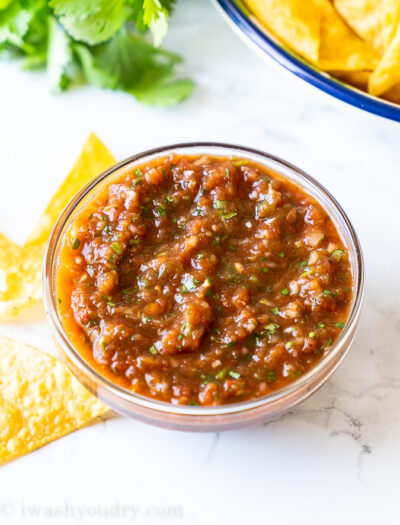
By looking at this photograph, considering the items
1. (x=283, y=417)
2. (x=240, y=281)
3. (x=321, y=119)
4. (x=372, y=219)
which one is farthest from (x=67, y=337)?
(x=321, y=119)

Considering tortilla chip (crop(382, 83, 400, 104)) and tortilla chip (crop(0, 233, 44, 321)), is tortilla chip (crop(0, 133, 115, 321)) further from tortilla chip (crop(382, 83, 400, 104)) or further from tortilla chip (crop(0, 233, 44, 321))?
tortilla chip (crop(382, 83, 400, 104))

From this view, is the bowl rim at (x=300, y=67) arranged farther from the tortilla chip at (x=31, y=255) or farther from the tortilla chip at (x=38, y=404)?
the tortilla chip at (x=38, y=404)

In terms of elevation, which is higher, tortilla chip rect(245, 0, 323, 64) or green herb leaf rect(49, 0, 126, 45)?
green herb leaf rect(49, 0, 126, 45)

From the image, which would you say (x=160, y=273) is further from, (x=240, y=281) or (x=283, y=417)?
(x=283, y=417)

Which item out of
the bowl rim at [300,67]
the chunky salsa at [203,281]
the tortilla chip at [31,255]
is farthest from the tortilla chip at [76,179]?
the bowl rim at [300,67]

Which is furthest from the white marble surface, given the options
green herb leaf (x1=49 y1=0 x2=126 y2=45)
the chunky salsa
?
the chunky salsa
